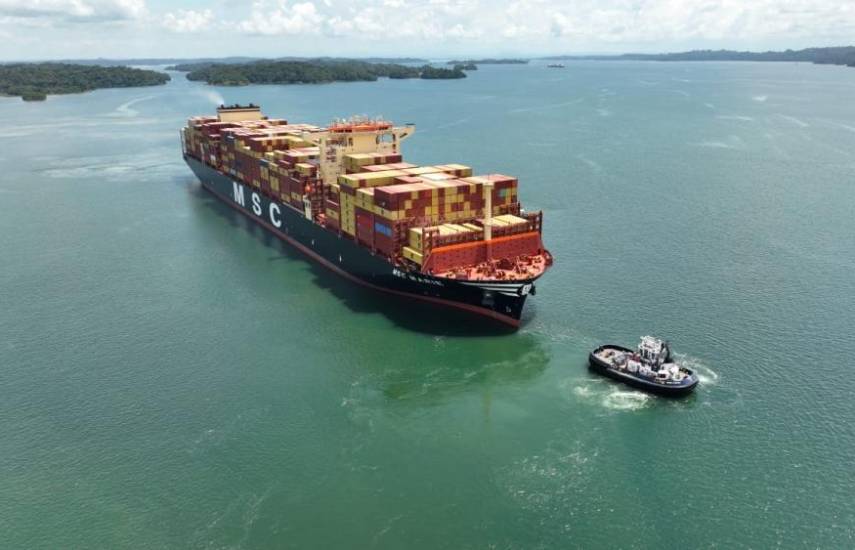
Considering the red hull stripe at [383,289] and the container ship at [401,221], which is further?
the red hull stripe at [383,289]

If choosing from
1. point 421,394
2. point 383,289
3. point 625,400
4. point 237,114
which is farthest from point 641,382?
point 237,114

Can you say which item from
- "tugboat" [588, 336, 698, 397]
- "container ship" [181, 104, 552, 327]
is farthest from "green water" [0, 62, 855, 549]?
"container ship" [181, 104, 552, 327]

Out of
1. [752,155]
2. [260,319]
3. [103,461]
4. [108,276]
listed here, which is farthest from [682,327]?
[752,155]

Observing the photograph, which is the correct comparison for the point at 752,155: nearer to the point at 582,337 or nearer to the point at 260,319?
the point at 582,337

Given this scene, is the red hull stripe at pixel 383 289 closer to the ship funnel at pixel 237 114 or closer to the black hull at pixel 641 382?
the black hull at pixel 641 382

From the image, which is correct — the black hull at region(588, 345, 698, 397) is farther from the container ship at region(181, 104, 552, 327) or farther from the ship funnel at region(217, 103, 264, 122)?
the ship funnel at region(217, 103, 264, 122)

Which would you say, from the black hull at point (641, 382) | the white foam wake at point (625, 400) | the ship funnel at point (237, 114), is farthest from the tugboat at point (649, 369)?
the ship funnel at point (237, 114)
